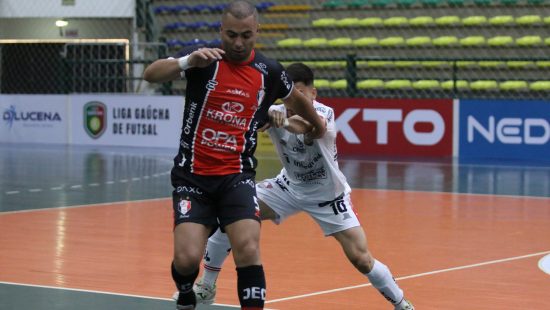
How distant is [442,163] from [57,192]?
26.0 ft

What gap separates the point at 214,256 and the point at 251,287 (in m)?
1.47

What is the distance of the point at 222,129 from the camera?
6562 millimetres

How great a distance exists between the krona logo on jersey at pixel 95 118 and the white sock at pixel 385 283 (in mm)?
19102

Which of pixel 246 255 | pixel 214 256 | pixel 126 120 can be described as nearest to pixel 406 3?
pixel 126 120

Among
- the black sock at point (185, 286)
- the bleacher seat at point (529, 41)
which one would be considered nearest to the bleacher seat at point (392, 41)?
the bleacher seat at point (529, 41)

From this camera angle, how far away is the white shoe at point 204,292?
783 centimetres

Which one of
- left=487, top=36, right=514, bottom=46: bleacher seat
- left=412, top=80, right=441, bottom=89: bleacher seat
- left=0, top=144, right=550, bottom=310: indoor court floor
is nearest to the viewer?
left=0, top=144, right=550, bottom=310: indoor court floor

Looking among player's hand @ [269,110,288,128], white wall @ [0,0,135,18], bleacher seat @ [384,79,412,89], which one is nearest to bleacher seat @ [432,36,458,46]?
bleacher seat @ [384,79,412,89]

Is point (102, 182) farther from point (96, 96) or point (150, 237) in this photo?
point (96, 96)

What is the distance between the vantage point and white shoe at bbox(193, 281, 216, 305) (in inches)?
308

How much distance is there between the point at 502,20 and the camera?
84.6 ft

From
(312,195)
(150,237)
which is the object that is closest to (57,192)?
(150,237)

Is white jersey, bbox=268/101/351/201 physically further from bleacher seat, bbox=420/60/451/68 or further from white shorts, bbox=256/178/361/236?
bleacher seat, bbox=420/60/451/68

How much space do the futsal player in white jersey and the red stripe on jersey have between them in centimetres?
76
